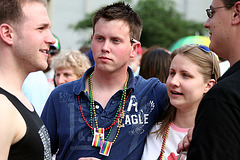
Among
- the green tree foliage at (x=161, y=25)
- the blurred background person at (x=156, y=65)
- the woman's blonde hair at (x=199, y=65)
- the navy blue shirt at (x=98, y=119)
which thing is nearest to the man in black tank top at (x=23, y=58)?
the navy blue shirt at (x=98, y=119)

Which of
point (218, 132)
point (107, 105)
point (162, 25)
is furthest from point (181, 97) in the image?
point (162, 25)

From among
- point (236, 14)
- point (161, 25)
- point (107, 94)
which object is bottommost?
point (107, 94)

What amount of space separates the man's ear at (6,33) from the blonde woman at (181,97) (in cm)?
134

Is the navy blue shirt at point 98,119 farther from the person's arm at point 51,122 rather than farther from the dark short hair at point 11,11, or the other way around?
the dark short hair at point 11,11

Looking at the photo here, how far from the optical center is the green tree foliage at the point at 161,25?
2498cm

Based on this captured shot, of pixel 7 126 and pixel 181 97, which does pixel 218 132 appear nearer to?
pixel 7 126

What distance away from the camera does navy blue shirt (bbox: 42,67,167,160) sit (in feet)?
9.14

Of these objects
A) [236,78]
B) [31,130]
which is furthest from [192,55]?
[31,130]

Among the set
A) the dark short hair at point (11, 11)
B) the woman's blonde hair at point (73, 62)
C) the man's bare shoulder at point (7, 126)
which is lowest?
the man's bare shoulder at point (7, 126)

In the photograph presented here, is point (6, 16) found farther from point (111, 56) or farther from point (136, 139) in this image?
point (136, 139)

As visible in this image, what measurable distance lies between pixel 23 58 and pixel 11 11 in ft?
1.03

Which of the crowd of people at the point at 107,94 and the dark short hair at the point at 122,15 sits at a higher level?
the dark short hair at the point at 122,15

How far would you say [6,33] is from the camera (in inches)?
86.5

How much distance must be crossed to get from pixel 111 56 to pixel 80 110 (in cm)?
53
